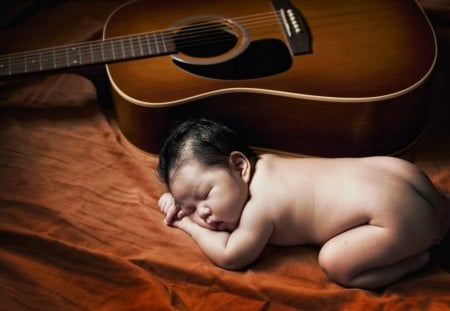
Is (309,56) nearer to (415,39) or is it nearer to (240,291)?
(415,39)

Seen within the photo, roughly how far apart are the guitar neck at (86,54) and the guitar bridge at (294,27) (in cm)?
26

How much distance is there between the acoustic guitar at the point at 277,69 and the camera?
1.11 m

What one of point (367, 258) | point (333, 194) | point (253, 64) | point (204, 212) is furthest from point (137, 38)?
point (367, 258)

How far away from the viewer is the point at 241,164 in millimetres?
1025

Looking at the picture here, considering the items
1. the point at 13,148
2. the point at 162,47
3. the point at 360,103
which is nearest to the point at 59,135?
the point at 13,148

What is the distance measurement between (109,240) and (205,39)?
52 centimetres

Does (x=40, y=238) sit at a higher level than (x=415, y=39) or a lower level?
lower

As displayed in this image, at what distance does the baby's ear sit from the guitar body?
15 centimetres

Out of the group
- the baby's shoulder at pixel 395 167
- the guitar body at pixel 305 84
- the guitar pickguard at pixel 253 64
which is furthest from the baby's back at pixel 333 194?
the guitar pickguard at pixel 253 64

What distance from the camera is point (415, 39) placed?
118 centimetres

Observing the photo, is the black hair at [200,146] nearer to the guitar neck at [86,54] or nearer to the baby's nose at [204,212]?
the baby's nose at [204,212]

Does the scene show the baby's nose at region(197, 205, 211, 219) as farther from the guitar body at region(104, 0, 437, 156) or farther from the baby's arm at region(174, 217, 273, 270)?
the guitar body at region(104, 0, 437, 156)

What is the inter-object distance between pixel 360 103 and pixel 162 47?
1.49ft

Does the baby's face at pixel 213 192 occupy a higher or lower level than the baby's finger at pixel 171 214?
higher
